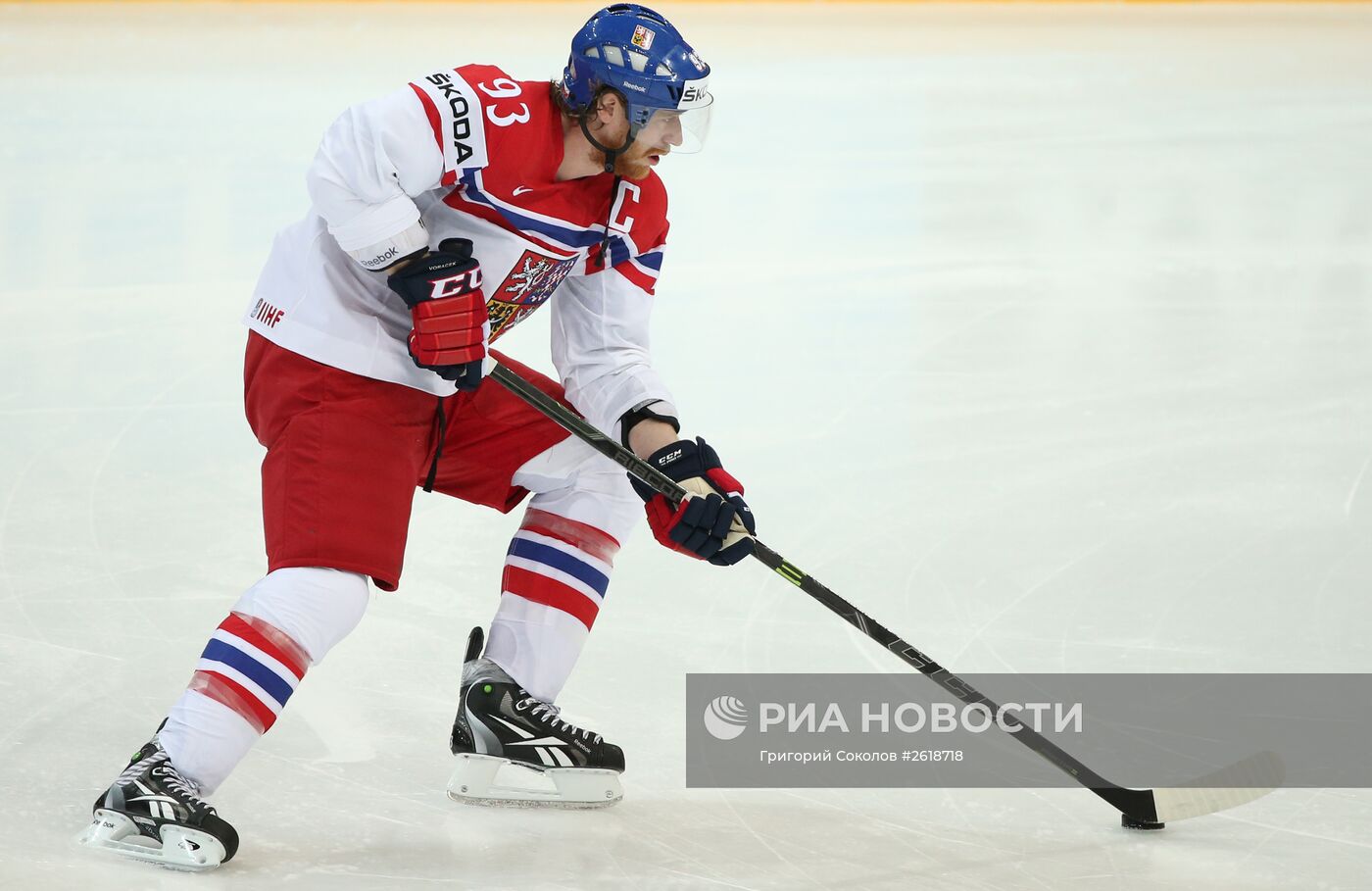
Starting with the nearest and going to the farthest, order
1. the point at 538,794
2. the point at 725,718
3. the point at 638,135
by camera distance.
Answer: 1. the point at 638,135
2. the point at 538,794
3. the point at 725,718

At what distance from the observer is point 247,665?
2.13 meters

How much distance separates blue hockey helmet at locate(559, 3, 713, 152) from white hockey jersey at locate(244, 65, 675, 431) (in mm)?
71

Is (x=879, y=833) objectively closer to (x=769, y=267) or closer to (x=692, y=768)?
(x=692, y=768)

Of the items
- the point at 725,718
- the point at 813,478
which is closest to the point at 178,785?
the point at 725,718

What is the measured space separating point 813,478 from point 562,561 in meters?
1.23

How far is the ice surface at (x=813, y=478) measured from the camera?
2.36 metres

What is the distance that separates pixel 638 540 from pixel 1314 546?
4.52 feet

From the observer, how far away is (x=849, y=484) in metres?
3.61

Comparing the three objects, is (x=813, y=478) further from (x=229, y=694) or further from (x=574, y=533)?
(x=229, y=694)

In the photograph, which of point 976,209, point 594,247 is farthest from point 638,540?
point 976,209

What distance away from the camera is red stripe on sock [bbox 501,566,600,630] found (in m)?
2.51

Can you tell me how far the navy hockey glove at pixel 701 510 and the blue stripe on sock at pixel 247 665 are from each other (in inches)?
23.7
